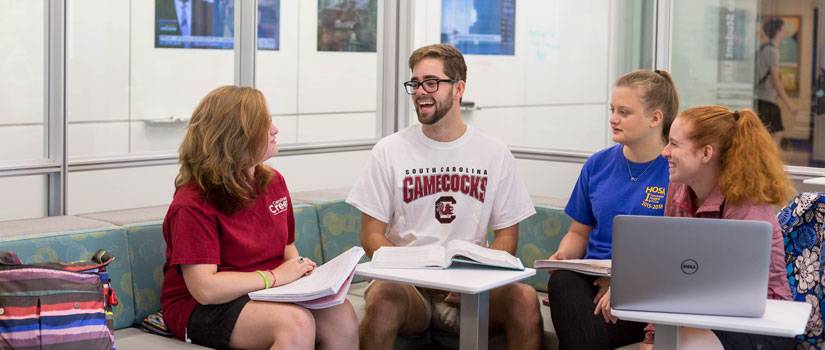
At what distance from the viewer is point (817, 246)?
320cm

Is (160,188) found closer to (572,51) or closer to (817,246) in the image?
(572,51)

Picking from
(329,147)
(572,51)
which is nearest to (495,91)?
(572,51)

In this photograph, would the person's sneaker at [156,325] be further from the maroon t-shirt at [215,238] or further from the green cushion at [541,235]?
the green cushion at [541,235]

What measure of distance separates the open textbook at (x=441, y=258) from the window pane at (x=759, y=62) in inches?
86.3

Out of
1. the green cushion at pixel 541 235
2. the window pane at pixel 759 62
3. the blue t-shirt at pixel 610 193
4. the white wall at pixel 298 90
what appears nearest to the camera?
the blue t-shirt at pixel 610 193

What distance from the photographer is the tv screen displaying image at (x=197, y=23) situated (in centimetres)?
513

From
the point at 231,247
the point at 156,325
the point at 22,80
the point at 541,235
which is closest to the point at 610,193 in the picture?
the point at 541,235

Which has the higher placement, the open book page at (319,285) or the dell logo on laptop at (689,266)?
the dell logo on laptop at (689,266)

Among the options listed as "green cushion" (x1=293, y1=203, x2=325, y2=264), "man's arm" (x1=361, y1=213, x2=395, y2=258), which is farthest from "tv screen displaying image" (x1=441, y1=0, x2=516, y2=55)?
Answer: "man's arm" (x1=361, y1=213, x2=395, y2=258)

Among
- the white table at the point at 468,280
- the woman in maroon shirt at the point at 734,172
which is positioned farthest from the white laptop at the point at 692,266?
the white table at the point at 468,280

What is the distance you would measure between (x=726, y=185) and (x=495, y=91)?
9.64 ft

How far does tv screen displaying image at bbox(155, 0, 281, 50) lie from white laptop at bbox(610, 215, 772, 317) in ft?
9.78

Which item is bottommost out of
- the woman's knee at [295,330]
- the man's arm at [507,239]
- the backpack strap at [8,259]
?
the woman's knee at [295,330]

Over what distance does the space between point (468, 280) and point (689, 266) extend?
2.17 ft
